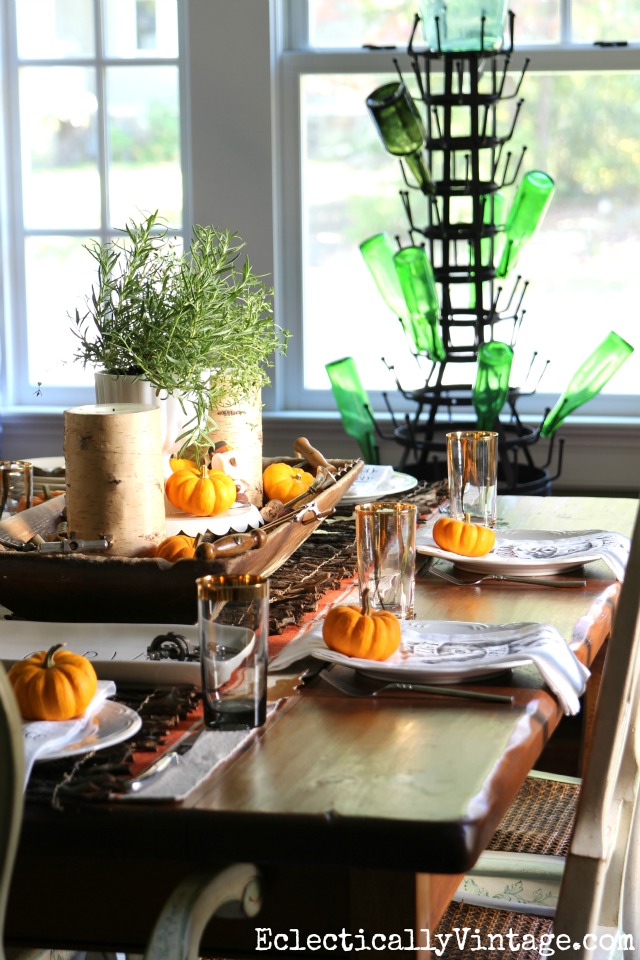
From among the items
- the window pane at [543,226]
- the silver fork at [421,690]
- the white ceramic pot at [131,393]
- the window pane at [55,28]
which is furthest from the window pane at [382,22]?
the silver fork at [421,690]

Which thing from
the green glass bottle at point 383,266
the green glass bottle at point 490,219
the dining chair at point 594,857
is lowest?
the dining chair at point 594,857

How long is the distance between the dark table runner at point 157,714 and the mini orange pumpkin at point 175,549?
0.12 metres

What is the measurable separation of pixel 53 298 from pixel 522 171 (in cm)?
146

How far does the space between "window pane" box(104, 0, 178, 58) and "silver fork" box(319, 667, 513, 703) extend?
2.84m

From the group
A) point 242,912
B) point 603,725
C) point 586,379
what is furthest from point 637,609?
point 586,379

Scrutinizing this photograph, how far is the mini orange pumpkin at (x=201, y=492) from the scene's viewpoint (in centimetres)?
150

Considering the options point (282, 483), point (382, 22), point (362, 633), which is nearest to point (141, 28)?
point (382, 22)

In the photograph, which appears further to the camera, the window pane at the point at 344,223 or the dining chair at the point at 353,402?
the window pane at the point at 344,223

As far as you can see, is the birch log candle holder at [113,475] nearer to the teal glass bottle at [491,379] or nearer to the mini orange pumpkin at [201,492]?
the mini orange pumpkin at [201,492]

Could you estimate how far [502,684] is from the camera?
112 cm

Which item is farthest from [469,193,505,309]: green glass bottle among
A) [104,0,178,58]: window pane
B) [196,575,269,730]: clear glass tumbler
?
[196,575,269,730]: clear glass tumbler

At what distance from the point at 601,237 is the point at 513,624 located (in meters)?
2.43

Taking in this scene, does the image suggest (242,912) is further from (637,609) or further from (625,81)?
(625,81)

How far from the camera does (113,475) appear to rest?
1361mm
